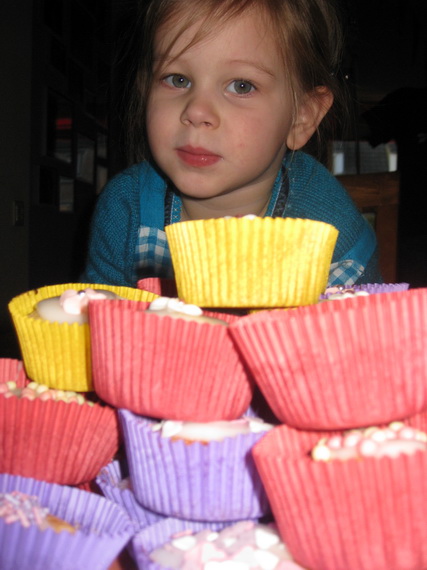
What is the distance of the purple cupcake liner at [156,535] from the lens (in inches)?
17.4

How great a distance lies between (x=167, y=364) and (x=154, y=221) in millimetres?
1114

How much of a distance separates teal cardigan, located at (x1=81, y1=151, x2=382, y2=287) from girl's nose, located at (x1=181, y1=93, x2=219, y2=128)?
0.52m

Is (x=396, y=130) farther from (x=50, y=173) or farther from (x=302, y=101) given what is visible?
(x=50, y=173)

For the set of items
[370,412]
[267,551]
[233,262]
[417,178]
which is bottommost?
[267,551]

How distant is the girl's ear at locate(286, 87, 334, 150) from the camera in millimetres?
1432

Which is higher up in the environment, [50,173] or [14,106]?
[14,106]

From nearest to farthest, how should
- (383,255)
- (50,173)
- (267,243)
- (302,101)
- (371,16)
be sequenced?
(267,243) < (302,101) < (383,255) < (50,173) < (371,16)

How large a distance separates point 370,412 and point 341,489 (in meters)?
0.07

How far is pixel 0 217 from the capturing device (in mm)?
2809

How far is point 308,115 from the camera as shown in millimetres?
1455

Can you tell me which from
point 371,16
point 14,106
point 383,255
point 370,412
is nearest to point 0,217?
point 14,106

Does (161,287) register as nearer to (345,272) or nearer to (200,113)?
(200,113)

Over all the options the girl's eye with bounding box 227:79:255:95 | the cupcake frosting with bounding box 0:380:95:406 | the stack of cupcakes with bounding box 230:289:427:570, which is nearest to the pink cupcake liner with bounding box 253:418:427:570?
the stack of cupcakes with bounding box 230:289:427:570

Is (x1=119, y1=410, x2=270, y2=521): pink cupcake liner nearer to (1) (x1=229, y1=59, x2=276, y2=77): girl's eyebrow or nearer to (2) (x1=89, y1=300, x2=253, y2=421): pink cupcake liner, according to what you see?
(2) (x1=89, y1=300, x2=253, y2=421): pink cupcake liner
